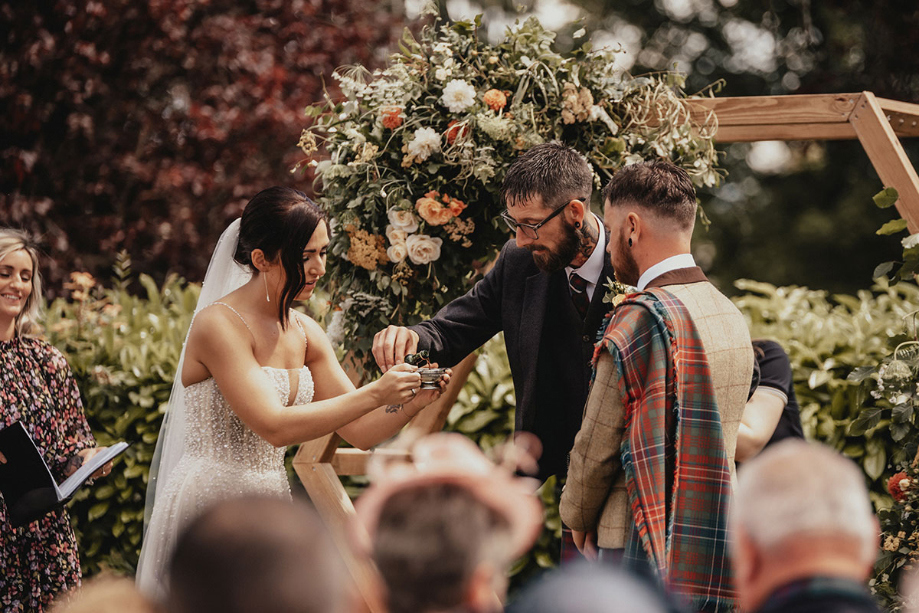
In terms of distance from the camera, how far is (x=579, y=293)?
3.47 metres

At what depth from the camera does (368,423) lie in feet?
11.9

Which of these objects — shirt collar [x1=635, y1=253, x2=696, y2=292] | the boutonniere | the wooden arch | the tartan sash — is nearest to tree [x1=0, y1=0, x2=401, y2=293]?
the wooden arch

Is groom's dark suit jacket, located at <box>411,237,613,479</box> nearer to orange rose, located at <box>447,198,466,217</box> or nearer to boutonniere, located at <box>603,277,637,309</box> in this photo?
boutonniere, located at <box>603,277,637,309</box>

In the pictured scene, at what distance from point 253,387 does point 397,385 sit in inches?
20.1

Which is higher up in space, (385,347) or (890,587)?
(385,347)

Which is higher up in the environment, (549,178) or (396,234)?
(549,178)

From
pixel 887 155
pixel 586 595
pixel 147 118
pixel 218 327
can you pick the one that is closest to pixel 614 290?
pixel 218 327

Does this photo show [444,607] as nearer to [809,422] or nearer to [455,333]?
[455,333]

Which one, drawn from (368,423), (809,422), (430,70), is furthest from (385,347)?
(809,422)

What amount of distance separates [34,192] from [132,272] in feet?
3.70

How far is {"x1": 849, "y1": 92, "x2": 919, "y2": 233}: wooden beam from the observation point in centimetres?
374

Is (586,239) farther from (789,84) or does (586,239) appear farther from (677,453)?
(789,84)

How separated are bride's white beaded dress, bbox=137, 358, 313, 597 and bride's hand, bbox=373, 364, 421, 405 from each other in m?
0.41

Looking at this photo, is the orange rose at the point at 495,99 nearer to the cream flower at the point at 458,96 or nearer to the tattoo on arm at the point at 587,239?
the cream flower at the point at 458,96
